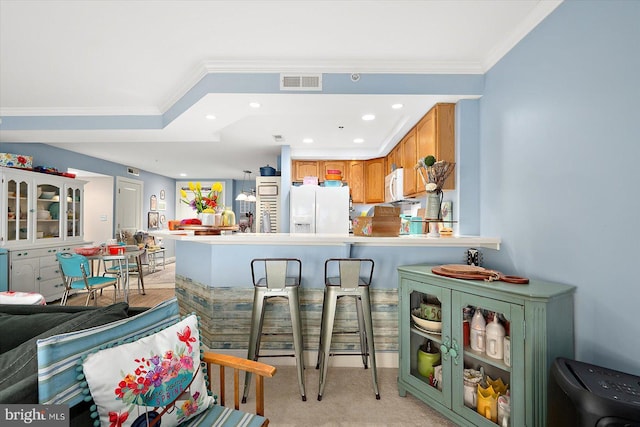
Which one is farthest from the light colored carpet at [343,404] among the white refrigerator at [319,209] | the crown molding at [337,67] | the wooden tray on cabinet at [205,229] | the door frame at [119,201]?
the door frame at [119,201]

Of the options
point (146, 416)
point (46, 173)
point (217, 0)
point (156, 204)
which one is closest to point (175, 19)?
point (217, 0)

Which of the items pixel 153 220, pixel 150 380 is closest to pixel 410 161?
pixel 150 380

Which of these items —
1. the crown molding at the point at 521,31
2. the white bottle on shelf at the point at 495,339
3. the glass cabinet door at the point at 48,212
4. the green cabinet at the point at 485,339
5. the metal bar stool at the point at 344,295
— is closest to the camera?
the green cabinet at the point at 485,339

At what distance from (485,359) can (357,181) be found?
3617 millimetres

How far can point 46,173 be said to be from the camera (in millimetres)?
4102

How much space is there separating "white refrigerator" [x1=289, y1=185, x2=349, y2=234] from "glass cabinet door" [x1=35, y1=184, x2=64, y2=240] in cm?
346

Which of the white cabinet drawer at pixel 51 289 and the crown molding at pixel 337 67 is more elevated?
the crown molding at pixel 337 67

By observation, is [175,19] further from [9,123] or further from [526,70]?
[9,123]

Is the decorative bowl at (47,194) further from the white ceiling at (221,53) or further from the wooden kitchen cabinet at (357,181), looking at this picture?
the wooden kitchen cabinet at (357,181)

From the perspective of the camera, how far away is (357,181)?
4934 mm

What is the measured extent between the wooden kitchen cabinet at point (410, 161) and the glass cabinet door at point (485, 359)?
1.54 meters

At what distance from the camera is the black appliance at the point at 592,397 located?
3.23 ft

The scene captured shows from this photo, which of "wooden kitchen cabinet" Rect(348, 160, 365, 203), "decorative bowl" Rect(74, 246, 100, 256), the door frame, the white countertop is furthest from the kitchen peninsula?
the door frame

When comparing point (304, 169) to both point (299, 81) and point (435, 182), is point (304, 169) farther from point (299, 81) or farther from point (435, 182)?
point (435, 182)
